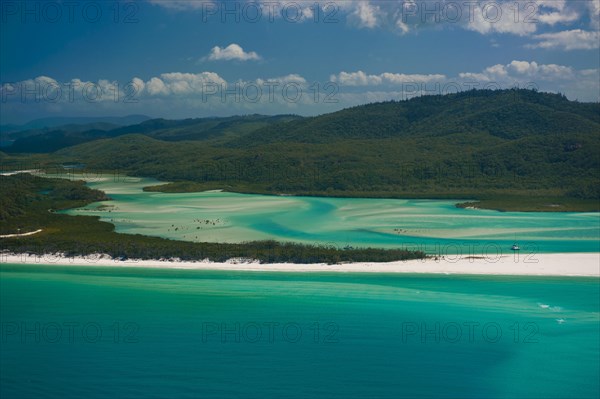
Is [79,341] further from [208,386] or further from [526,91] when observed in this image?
[526,91]

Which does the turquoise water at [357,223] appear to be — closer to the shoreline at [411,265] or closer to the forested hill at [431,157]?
the shoreline at [411,265]

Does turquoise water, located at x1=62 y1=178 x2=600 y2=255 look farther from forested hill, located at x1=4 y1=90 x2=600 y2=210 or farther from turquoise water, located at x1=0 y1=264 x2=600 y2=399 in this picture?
turquoise water, located at x1=0 y1=264 x2=600 y2=399

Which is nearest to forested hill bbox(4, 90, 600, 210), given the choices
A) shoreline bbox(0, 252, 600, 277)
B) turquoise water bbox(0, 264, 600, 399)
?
shoreline bbox(0, 252, 600, 277)

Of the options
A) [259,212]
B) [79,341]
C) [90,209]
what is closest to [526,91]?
[259,212]

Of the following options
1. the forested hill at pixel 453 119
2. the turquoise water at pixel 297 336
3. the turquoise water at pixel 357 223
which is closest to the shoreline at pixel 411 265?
the turquoise water at pixel 297 336

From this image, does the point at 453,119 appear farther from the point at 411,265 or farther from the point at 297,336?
the point at 297,336

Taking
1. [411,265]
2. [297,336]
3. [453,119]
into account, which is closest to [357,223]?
[411,265]

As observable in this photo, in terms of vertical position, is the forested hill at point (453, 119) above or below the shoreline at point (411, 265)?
above
